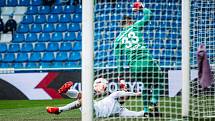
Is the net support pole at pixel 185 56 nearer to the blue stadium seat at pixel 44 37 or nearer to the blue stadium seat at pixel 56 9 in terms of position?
the blue stadium seat at pixel 44 37

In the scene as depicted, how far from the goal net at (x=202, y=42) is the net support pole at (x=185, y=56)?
16 cm

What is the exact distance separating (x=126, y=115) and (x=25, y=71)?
764cm

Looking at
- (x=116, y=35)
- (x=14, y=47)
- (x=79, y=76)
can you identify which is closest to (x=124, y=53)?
(x=116, y=35)

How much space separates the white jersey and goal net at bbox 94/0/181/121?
0.08 metres

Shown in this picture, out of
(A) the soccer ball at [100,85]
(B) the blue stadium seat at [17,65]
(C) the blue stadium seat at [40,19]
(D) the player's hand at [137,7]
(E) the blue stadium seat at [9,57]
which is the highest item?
(D) the player's hand at [137,7]

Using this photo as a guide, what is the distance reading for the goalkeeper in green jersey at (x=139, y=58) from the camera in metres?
6.99

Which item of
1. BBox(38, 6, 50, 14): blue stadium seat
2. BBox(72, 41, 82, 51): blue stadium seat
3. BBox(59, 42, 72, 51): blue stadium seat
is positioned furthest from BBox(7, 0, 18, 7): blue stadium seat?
BBox(72, 41, 82, 51): blue stadium seat

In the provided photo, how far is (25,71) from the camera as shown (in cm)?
1411

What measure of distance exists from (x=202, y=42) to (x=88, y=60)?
2.94 meters

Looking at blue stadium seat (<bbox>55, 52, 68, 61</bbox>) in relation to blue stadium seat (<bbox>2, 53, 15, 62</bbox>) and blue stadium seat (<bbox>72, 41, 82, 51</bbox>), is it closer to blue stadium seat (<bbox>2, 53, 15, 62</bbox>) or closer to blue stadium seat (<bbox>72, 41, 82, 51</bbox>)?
blue stadium seat (<bbox>72, 41, 82, 51</bbox>)

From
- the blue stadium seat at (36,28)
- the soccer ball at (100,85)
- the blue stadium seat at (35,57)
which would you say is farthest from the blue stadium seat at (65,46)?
the soccer ball at (100,85)

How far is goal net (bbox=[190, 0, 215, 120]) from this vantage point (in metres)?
7.64

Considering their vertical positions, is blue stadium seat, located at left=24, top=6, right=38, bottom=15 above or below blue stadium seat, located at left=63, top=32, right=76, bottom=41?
above

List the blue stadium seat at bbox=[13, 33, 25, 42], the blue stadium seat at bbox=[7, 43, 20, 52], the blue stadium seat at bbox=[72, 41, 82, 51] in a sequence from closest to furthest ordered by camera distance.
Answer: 1. the blue stadium seat at bbox=[72, 41, 82, 51]
2. the blue stadium seat at bbox=[7, 43, 20, 52]
3. the blue stadium seat at bbox=[13, 33, 25, 42]
